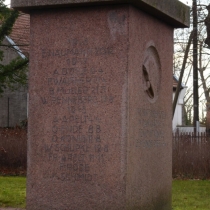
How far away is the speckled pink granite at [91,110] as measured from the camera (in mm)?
6691

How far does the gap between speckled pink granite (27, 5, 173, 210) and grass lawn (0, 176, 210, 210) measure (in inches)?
102

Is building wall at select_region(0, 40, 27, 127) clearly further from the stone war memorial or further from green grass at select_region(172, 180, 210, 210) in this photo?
the stone war memorial

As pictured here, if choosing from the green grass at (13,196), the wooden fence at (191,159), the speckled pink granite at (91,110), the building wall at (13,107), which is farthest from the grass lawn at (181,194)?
the building wall at (13,107)

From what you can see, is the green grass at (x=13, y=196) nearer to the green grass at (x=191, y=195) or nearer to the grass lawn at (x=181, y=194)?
the grass lawn at (x=181, y=194)

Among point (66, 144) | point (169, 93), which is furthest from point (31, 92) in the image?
point (169, 93)

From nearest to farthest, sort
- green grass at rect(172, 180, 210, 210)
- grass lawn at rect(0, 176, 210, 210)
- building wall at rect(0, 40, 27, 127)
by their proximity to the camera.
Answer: grass lawn at rect(0, 176, 210, 210) → green grass at rect(172, 180, 210, 210) → building wall at rect(0, 40, 27, 127)

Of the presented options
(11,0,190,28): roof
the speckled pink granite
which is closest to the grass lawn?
the speckled pink granite

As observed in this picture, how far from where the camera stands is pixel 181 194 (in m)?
12.6

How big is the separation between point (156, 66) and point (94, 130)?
52.2 inches

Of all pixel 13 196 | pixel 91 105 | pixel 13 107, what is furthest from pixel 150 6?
pixel 13 107

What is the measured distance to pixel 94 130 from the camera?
678cm

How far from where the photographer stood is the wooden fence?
17031 mm

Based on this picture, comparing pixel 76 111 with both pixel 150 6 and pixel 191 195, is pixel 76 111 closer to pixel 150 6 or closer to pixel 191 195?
pixel 150 6

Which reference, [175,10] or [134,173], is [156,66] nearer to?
[175,10]
